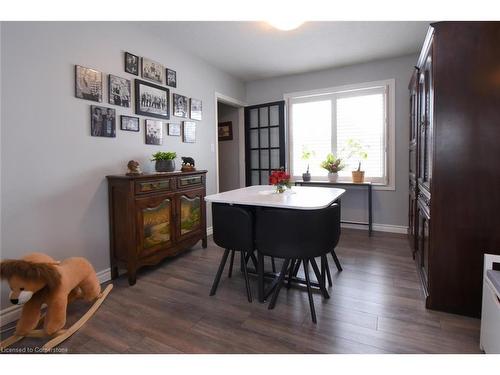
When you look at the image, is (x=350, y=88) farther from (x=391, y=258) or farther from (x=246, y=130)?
(x=391, y=258)

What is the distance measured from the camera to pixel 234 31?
294cm

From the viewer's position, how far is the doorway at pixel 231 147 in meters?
4.93

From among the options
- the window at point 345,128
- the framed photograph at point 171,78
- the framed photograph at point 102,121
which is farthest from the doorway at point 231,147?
the framed photograph at point 102,121

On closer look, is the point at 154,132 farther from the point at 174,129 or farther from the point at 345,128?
the point at 345,128

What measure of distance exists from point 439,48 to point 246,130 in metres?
3.33

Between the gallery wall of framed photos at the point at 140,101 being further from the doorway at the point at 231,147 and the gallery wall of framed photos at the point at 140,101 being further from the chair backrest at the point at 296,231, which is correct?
the chair backrest at the point at 296,231

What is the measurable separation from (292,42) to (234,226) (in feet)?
7.99

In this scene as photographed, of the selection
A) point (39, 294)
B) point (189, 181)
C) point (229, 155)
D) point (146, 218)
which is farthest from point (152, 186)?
point (229, 155)

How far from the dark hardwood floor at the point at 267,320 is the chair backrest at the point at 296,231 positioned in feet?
1.49

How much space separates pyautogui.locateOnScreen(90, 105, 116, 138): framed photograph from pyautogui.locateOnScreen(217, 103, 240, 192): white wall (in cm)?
269

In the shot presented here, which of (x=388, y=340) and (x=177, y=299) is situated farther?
(x=177, y=299)

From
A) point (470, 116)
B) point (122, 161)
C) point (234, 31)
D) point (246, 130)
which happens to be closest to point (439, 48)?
point (470, 116)

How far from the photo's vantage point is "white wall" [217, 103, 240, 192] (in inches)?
198

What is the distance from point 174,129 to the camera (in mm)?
3312
